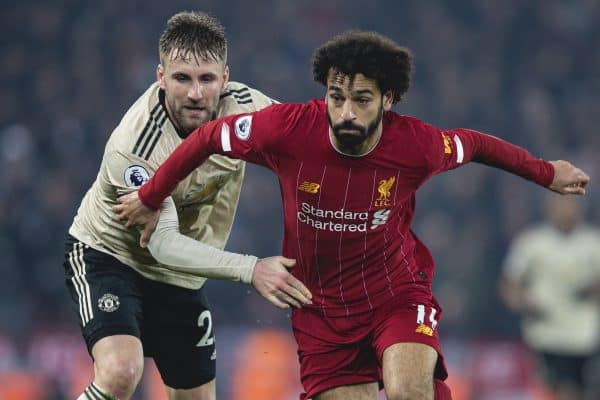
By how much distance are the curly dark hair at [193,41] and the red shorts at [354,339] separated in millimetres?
1312

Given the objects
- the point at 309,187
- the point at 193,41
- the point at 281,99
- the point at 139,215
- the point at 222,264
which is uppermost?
the point at 281,99

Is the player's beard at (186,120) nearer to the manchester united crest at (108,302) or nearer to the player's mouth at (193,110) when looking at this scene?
the player's mouth at (193,110)

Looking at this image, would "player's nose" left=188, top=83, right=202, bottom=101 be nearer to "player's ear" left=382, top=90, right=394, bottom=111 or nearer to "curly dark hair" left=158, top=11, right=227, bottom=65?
"curly dark hair" left=158, top=11, right=227, bottom=65

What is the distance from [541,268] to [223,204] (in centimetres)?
466

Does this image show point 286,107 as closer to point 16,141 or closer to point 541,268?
point 541,268

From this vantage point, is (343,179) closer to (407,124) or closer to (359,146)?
(359,146)

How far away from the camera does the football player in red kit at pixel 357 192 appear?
188 inches

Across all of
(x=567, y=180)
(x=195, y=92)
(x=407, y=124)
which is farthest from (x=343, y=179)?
(x=567, y=180)

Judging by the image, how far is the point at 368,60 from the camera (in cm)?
474

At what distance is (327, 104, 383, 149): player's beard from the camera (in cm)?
464

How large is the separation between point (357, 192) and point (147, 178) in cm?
101

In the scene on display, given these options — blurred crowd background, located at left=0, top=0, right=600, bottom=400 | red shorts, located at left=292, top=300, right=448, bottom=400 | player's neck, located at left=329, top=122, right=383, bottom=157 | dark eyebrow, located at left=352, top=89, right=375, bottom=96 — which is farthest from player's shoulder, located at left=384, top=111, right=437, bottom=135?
blurred crowd background, located at left=0, top=0, right=600, bottom=400

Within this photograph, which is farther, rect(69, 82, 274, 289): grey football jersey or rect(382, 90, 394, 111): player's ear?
rect(69, 82, 274, 289): grey football jersey

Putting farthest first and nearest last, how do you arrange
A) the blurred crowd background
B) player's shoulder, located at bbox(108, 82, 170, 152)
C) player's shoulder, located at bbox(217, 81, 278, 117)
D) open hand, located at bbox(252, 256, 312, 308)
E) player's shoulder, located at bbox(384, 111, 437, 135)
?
the blurred crowd background
player's shoulder, located at bbox(217, 81, 278, 117)
player's shoulder, located at bbox(108, 82, 170, 152)
player's shoulder, located at bbox(384, 111, 437, 135)
open hand, located at bbox(252, 256, 312, 308)
